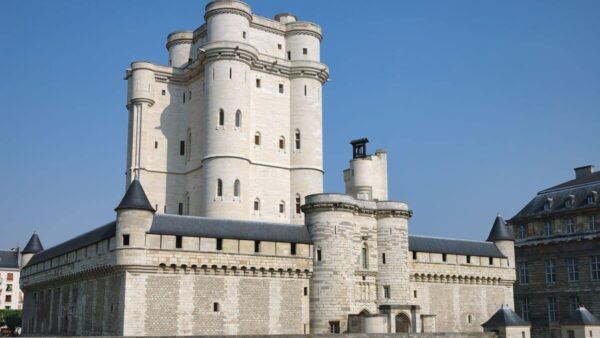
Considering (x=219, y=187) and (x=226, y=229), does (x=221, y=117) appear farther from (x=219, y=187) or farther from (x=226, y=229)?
(x=226, y=229)

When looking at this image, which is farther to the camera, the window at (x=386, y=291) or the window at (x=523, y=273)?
the window at (x=523, y=273)

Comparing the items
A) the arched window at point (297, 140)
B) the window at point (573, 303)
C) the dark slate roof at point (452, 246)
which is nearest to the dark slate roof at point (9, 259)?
the arched window at point (297, 140)

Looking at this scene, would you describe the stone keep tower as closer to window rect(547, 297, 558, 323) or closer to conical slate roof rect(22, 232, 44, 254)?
conical slate roof rect(22, 232, 44, 254)

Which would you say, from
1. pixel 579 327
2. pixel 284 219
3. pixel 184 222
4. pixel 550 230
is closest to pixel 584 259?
pixel 550 230

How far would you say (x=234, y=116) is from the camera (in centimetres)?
4388

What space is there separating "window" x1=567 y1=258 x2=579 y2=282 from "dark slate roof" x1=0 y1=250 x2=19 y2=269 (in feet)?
218

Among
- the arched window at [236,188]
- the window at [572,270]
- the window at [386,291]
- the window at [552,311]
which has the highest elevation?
the arched window at [236,188]

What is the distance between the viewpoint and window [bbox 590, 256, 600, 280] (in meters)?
46.2

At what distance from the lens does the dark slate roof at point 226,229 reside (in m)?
32.3

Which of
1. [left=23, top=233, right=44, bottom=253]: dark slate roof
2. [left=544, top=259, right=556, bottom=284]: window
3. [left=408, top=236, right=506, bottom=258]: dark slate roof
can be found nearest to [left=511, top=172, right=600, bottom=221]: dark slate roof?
[left=544, top=259, right=556, bottom=284]: window

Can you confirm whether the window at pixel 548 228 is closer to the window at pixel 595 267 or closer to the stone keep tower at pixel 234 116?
the window at pixel 595 267

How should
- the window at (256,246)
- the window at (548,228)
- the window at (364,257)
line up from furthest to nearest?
the window at (548,228)
the window at (364,257)
the window at (256,246)

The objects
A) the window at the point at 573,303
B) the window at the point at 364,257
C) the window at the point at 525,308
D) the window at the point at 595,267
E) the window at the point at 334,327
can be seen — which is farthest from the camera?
the window at the point at 525,308

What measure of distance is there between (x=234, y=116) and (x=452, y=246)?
53.9 ft
